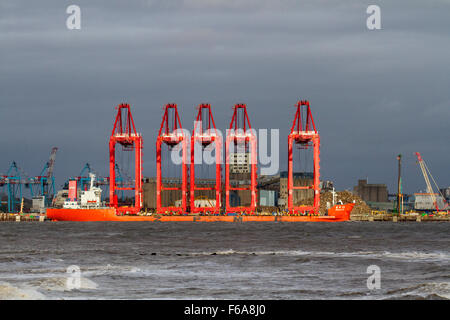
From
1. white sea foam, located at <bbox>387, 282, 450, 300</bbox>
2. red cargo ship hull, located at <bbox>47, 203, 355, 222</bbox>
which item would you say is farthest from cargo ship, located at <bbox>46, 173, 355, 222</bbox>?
white sea foam, located at <bbox>387, 282, 450, 300</bbox>

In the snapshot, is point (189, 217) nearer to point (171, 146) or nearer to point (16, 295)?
point (171, 146)

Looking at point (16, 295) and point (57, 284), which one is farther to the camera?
point (57, 284)

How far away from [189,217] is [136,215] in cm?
1563

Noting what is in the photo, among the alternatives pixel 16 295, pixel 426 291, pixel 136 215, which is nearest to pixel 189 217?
pixel 136 215

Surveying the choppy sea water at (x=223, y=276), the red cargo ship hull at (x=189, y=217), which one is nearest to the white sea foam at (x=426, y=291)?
the choppy sea water at (x=223, y=276)

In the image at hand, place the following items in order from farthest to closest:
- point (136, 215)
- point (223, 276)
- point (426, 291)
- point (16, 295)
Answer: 1. point (136, 215)
2. point (223, 276)
3. point (426, 291)
4. point (16, 295)

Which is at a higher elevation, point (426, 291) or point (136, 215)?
point (426, 291)

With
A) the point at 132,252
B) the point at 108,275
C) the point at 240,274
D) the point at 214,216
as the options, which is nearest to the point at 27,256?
the point at 132,252

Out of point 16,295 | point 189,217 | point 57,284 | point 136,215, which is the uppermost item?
point 16,295

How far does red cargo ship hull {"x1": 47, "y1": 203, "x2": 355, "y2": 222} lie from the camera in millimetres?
177625

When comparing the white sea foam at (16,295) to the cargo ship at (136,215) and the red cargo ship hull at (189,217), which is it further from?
the cargo ship at (136,215)

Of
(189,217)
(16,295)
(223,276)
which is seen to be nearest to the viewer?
(16,295)

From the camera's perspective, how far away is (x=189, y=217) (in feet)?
604
